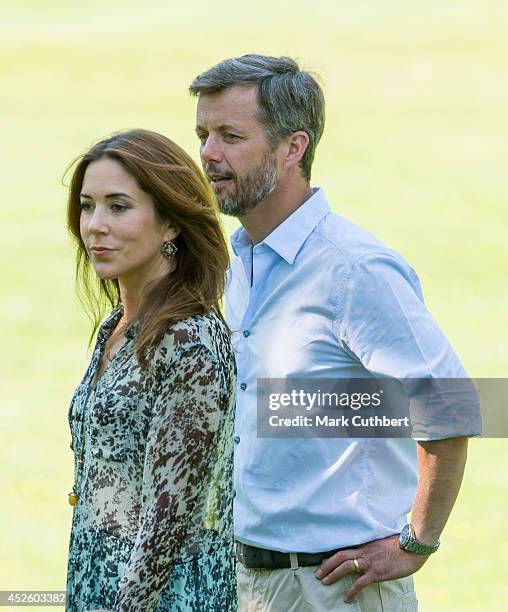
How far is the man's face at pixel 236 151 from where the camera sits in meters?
4.02

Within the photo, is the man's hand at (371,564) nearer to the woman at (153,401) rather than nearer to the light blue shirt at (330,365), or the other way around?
the light blue shirt at (330,365)

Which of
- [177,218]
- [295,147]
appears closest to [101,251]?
[177,218]

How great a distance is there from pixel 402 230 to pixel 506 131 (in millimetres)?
3701

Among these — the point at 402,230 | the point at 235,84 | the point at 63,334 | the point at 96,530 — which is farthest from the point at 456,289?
the point at 96,530

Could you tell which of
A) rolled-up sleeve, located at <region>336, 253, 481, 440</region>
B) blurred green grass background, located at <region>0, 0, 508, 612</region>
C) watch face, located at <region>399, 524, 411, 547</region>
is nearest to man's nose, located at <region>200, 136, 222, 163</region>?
rolled-up sleeve, located at <region>336, 253, 481, 440</region>

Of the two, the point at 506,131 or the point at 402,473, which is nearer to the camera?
the point at 402,473

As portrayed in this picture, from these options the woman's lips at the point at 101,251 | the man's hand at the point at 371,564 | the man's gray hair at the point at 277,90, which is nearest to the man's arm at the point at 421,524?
the man's hand at the point at 371,564

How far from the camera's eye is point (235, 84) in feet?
13.6

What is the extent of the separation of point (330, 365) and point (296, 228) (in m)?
0.40

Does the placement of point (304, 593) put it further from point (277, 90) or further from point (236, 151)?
point (277, 90)

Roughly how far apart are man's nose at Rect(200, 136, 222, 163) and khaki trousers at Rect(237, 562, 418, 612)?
109 cm

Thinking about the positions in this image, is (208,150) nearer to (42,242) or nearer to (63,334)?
(63,334)

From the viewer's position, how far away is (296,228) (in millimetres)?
3969

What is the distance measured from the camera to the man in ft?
12.3
